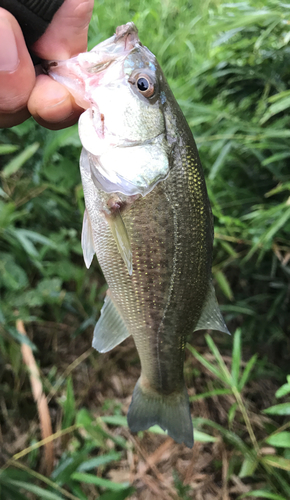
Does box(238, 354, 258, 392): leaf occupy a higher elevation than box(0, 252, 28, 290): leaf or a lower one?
lower

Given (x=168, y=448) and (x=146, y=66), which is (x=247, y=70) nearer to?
(x=146, y=66)

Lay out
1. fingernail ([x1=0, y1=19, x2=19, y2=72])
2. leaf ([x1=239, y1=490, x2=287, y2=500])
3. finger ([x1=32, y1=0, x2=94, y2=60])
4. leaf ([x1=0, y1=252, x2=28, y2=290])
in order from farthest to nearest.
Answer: leaf ([x1=0, y1=252, x2=28, y2=290]) < leaf ([x1=239, y1=490, x2=287, y2=500]) < finger ([x1=32, y1=0, x2=94, y2=60]) < fingernail ([x1=0, y1=19, x2=19, y2=72])

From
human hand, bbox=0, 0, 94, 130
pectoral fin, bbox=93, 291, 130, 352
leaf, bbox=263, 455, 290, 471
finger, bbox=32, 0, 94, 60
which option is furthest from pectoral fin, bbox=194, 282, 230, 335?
finger, bbox=32, 0, 94, 60

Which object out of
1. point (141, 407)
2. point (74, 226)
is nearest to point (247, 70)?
point (74, 226)

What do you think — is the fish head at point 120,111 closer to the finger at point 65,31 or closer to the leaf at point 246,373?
the finger at point 65,31

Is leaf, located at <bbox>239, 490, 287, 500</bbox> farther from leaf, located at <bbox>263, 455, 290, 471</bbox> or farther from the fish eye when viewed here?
A: the fish eye

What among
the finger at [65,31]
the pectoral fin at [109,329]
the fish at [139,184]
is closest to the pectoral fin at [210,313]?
the fish at [139,184]

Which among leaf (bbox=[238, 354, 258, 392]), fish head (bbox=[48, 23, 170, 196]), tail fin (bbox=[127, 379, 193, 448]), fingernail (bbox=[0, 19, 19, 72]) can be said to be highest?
fingernail (bbox=[0, 19, 19, 72])
